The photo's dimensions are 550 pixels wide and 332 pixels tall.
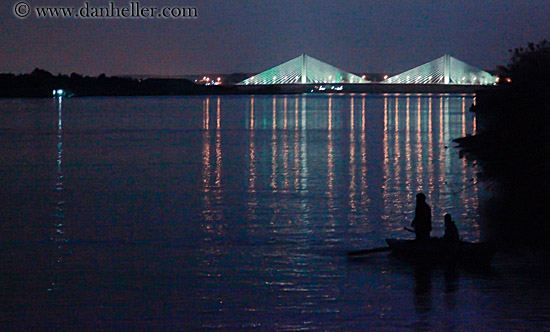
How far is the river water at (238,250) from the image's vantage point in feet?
25.5

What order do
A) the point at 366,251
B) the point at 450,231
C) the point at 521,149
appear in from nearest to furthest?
1. the point at 450,231
2. the point at 366,251
3. the point at 521,149

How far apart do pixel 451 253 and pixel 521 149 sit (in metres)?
7.45

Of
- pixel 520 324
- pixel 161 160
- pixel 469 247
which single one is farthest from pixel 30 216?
pixel 161 160

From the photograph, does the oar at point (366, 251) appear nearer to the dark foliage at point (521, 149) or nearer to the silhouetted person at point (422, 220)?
the silhouetted person at point (422, 220)

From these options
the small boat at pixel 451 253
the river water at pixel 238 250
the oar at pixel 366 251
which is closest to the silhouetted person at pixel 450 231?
the small boat at pixel 451 253

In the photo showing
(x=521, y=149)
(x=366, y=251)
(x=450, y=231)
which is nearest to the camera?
(x=450, y=231)

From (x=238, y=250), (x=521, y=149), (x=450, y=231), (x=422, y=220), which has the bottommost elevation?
(x=238, y=250)

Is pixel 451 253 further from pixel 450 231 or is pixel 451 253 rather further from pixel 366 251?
pixel 366 251

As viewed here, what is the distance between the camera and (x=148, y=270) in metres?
9.56

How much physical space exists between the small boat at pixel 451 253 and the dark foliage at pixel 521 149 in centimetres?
294

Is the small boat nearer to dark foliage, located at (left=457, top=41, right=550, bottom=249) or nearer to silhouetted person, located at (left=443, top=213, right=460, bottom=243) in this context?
silhouetted person, located at (left=443, top=213, right=460, bottom=243)

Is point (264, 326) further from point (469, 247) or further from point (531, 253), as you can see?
point (531, 253)

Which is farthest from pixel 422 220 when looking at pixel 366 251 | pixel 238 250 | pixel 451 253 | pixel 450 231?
pixel 238 250

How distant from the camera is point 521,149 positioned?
16.5 meters
